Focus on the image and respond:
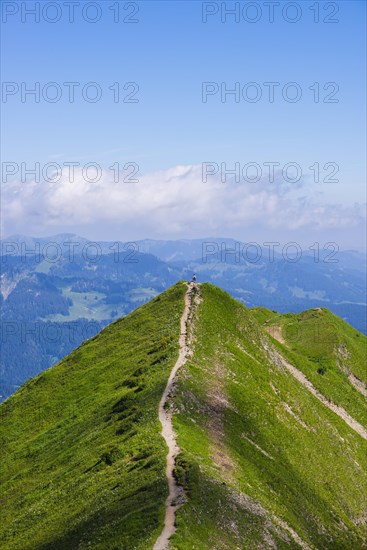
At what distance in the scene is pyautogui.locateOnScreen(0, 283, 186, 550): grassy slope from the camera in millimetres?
56938

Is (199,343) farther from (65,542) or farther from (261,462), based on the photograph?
(65,542)

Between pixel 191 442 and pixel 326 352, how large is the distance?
79.0 metres

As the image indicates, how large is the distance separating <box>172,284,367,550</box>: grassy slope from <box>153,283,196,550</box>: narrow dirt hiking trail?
32.2 inches

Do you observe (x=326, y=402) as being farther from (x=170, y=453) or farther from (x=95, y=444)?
(x=170, y=453)

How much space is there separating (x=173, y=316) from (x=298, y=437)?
106 ft

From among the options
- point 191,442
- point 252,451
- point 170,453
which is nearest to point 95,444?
point 191,442

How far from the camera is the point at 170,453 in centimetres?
6397

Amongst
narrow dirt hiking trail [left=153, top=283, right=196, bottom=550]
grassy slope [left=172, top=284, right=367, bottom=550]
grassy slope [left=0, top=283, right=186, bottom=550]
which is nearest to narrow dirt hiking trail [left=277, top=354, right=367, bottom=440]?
grassy slope [left=172, top=284, right=367, bottom=550]

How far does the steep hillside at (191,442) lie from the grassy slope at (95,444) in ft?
0.78

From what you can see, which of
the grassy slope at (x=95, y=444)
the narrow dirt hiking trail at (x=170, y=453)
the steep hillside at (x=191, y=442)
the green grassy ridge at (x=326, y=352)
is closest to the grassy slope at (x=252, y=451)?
the steep hillside at (x=191, y=442)

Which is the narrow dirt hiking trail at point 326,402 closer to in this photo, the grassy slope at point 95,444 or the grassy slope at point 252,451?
the grassy slope at point 252,451

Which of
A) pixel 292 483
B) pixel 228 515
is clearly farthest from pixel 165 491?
pixel 292 483

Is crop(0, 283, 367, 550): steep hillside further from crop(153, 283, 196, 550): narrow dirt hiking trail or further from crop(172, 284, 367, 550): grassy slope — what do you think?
crop(153, 283, 196, 550): narrow dirt hiking trail

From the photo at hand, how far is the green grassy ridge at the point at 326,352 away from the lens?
408 feet
